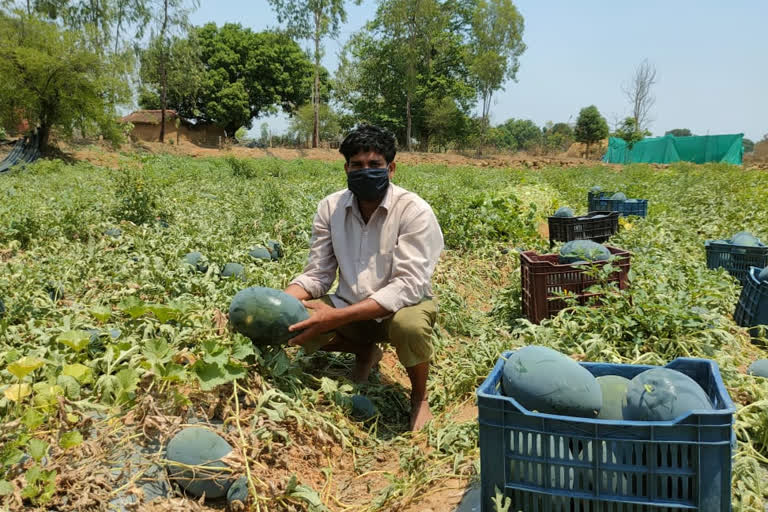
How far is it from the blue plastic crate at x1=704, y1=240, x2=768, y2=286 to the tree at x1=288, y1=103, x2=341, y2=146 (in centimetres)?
4091

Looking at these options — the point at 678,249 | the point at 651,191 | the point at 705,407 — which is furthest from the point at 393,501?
the point at 651,191

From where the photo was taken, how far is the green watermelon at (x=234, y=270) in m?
4.31

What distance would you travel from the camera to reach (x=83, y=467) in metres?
1.99

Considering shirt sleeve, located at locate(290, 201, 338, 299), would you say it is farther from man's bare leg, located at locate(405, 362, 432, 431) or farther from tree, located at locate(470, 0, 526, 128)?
tree, located at locate(470, 0, 526, 128)

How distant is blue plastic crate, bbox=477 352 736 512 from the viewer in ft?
5.22

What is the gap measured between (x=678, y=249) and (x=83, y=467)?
18.4 ft

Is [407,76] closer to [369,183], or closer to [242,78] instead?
[242,78]

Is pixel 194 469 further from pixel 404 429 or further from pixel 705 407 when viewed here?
pixel 705 407

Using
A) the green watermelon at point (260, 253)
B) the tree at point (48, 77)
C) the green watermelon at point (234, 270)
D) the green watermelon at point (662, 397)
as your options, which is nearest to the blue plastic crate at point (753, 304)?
the green watermelon at point (662, 397)

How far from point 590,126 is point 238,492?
46803mm

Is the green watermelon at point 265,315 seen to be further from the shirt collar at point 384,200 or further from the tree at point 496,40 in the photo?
the tree at point 496,40

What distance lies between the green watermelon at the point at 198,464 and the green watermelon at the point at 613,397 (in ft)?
4.53

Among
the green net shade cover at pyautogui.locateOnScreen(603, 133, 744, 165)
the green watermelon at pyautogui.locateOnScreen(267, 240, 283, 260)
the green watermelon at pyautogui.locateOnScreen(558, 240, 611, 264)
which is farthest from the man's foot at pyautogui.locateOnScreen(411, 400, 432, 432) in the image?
the green net shade cover at pyautogui.locateOnScreen(603, 133, 744, 165)

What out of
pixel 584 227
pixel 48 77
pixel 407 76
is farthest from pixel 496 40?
pixel 584 227
